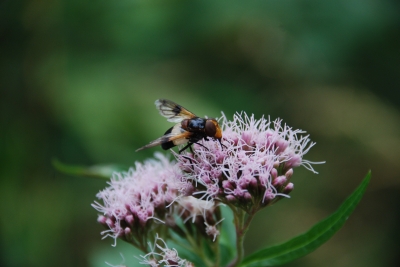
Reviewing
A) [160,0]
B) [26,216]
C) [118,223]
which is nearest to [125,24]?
[160,0]

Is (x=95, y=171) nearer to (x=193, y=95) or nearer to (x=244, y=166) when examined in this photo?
(x=244, y=166)

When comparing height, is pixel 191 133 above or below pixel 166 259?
above

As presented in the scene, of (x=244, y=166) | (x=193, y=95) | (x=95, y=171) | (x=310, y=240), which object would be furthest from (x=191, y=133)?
(x=193, y=95)

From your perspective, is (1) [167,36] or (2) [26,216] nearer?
(2) [26,216]

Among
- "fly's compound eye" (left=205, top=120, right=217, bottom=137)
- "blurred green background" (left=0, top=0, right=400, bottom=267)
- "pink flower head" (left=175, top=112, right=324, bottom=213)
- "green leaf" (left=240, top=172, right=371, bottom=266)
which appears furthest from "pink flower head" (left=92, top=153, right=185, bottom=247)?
"blurred green background" (left=0, top=0, right=400, bottom=267)

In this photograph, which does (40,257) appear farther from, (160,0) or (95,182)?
(160,0)

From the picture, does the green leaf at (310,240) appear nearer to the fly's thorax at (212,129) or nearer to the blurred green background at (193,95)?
the fly's thorax at (212,129)

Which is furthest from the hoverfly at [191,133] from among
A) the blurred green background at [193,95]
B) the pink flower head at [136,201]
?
the blurred green background at [193,95]

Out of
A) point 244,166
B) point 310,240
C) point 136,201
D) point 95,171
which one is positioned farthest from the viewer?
point 95,171
